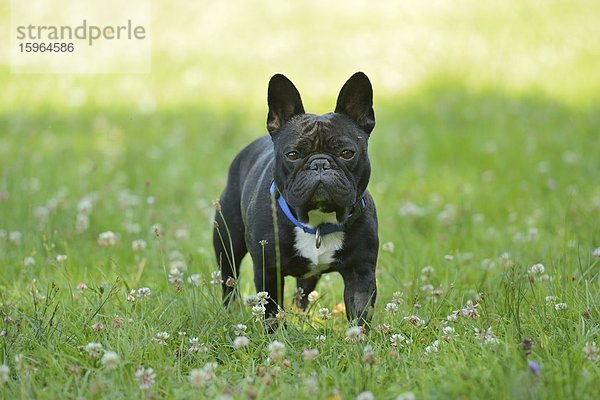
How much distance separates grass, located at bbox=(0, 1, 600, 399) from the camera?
3.45m

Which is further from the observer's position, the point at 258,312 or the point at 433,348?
the point at 258,312

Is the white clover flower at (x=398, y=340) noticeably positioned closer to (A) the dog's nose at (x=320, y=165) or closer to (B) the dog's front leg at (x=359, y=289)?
(B) the dog's front leg at (x=359, y=289)

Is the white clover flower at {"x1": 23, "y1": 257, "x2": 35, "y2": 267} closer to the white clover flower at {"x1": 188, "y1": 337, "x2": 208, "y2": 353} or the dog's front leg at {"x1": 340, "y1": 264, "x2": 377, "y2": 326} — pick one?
the white clover flower at {"x1": 188, "y1": 337, "x2": 208, "y2": 353}

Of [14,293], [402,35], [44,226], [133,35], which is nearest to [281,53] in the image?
[402,35]

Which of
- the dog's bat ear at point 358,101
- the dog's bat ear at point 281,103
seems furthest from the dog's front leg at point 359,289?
the dog's bat ear at point 281,103

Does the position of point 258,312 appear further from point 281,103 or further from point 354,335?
point 281,103

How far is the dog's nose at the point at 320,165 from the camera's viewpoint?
152 inches

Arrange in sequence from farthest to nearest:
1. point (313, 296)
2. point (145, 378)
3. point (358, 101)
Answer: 1. point (313, 296)
2. point (358, 101)
3. point (145, 378)

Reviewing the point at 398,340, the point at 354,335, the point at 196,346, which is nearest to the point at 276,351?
the point at 354,335

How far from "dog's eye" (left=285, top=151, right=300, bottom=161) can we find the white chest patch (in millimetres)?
288

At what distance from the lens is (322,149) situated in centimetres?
401

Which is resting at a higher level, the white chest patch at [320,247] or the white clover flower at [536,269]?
the white chest patch at [320,247]

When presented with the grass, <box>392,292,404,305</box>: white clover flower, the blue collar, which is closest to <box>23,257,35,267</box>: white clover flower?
the grass

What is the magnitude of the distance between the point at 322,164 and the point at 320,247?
1.42 ft
